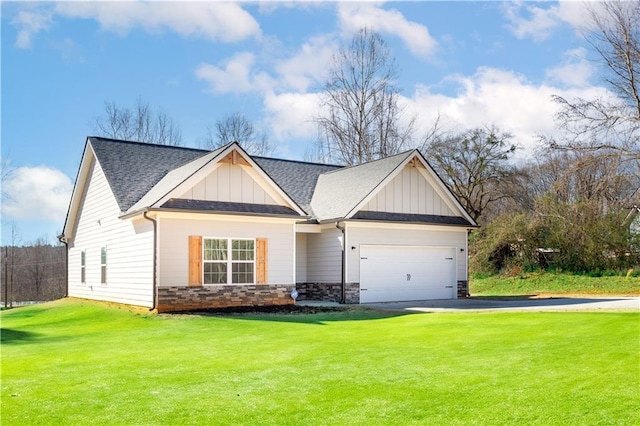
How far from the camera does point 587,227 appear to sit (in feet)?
90.4

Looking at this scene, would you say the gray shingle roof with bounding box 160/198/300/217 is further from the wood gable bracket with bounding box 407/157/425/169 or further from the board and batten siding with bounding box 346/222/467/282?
the wood gable bracket with bounding box 407/157/425/169

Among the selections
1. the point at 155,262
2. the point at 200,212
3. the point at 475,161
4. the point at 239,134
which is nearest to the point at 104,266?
the point at 155,262

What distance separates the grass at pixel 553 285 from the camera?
82.4ft

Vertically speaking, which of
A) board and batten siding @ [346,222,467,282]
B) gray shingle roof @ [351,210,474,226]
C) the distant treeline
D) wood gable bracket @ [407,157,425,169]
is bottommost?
the distant treeline

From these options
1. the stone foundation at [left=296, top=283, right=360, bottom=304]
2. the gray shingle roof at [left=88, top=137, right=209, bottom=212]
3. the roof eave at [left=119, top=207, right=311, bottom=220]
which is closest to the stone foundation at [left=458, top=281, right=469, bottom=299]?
the stone foundation at [left=296, top=283, right=360, bottom=304]

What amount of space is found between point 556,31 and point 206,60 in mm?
11987

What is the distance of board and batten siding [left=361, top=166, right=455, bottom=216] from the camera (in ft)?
73.6

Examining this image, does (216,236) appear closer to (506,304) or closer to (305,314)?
(305,314)

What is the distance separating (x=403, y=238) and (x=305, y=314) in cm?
631

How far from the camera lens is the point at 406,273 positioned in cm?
2273

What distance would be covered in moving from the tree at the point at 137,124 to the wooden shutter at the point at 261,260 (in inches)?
885

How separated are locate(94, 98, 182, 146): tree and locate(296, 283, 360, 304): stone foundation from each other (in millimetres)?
20885

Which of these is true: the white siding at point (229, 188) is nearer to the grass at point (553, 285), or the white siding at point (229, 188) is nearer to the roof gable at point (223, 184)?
the roof gable at point (223, 184)

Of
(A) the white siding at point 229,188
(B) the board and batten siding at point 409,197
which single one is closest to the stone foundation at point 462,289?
(B) the board and batten siding at point 409,197
